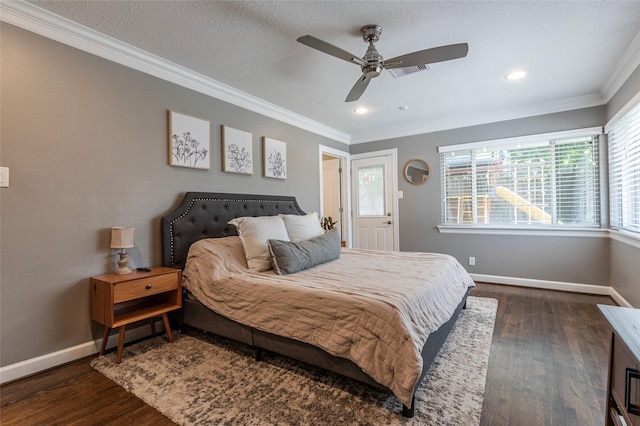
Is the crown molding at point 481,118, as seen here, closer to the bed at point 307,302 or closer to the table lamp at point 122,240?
the bed at point 307,302

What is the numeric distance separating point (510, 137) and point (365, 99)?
2.16m

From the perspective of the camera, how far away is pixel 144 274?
7.55 ft

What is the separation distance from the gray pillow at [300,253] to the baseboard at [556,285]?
2.69m

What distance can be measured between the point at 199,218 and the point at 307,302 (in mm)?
1612

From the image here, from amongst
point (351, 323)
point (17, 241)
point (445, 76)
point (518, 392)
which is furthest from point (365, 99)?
point (17, 241)

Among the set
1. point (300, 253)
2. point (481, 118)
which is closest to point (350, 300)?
point (300, 253)

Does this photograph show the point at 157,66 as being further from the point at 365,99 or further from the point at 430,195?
the point at 430,195

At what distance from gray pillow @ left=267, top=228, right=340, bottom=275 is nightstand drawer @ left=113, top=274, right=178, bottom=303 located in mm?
840

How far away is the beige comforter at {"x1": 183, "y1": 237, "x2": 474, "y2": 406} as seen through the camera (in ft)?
5.03

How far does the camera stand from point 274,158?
3.85 meters

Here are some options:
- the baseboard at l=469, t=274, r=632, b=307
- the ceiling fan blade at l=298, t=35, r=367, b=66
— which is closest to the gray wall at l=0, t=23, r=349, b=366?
the ceiling fan blade at l=298, t=35, r=367, b=66

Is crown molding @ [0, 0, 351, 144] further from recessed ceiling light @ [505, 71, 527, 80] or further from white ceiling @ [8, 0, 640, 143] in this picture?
recessed ceiling light @ [505, 71, 527, 80]

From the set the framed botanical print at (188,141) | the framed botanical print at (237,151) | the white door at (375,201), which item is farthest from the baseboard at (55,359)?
the white door at (375,201)

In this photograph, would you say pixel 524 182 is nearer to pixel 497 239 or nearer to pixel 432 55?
pixel 497 239
